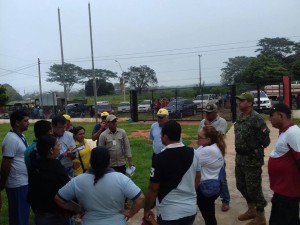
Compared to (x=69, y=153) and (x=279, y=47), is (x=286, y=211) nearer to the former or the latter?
(x=69, y=153)

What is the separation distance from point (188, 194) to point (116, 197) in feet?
2.59

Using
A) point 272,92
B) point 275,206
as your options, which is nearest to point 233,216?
point 275,206

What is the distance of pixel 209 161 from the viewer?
4.28m

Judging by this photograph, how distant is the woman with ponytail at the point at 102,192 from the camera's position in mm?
2910

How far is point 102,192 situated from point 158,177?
591mm

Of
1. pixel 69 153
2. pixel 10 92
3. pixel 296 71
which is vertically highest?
pixel 296 71

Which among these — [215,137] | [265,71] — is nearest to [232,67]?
[265,71]

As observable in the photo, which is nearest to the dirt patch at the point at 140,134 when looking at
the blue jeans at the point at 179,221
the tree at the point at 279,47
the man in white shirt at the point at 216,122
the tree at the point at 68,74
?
the man in white shirt at the point at 216,122

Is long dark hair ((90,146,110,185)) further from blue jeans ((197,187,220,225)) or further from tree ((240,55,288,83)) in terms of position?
tree ((240,55,288,83))

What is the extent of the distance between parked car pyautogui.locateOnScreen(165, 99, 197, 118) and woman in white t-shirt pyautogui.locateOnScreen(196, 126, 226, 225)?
2089cm

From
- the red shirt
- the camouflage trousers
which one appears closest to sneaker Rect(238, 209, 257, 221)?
the camouflage trousers

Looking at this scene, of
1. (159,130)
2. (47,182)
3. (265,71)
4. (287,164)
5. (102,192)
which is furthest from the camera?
(265,71)

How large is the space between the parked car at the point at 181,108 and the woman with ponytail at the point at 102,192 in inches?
880

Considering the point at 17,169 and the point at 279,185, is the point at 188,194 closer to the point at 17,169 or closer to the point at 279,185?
the point at 279,185
